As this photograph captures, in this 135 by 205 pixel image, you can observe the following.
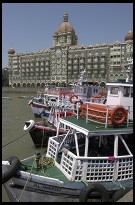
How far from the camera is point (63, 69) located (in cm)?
12962

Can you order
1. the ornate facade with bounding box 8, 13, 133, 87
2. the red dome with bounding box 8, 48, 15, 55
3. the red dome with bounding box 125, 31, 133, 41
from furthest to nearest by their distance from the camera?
the red dome with bounding box 8, 48, 15, 55 < the ornate facade with bounding box 8, 13, 133, 87 < the red dome with bounding box 125, 31, 133, 41

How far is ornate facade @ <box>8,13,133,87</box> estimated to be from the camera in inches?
4464

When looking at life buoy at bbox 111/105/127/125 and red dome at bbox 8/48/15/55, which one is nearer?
life buoy at bbox 111/105/127/125

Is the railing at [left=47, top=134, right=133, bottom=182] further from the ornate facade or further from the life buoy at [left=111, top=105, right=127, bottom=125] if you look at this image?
the ornate facade

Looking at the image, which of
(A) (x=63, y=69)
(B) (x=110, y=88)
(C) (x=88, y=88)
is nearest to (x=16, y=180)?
(B) (x=110, y=88)

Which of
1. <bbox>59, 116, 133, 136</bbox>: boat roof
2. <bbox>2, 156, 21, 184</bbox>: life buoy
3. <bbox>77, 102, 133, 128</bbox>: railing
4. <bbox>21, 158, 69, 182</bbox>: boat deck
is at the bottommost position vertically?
<bbox>21, 158, 69, 182</bbox>: boat deck

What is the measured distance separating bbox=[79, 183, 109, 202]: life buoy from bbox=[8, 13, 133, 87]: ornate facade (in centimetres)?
9633

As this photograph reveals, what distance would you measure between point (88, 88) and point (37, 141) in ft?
42.1

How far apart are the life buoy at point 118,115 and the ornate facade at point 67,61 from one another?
93.8 meters

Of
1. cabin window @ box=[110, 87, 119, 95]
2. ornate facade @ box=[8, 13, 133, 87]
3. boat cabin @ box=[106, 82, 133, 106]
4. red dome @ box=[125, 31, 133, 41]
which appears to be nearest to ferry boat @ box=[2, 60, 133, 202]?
boat cabin @ box=[106, 82, 133, 106]

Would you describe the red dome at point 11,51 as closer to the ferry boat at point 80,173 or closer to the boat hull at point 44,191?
the ferry boat at point 80,173

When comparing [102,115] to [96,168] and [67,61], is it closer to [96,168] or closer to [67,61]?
[96,168]

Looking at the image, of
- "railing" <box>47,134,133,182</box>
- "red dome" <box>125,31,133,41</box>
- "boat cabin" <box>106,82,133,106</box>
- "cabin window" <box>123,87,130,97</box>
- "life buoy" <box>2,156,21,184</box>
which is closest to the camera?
"life buoy" <box>2,156,21,184</box>

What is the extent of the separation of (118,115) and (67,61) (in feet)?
394
